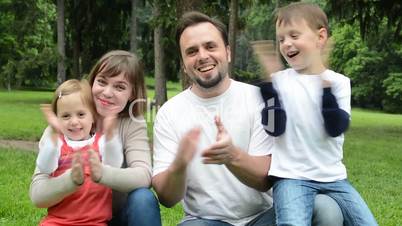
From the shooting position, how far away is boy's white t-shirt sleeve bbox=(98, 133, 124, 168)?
3090mm

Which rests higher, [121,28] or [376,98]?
[121,28]

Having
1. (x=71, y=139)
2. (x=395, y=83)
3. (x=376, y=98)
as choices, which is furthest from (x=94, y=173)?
(x=376, y=98)

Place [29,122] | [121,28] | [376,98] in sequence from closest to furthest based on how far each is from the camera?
[29,122] → [121,28] → [376,98]

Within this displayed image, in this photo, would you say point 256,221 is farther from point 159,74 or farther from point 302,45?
point 159,74

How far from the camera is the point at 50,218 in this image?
10.8 feet

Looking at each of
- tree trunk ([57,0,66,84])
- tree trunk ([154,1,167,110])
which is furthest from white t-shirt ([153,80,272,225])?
tree trunk ([57,0,66,84])

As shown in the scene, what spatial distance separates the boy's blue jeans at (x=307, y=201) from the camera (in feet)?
10.2

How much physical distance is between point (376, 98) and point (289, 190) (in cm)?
5477

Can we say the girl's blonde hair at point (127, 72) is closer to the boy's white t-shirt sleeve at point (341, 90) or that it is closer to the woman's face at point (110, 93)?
the woman's face at point (110, 93)

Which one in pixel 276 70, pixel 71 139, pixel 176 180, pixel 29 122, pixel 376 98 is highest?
pixel 276 70

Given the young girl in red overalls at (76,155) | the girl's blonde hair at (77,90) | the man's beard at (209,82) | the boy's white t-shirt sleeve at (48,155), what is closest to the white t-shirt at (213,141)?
the man's beard at (209,82)

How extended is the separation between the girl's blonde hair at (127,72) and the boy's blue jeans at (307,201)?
0.88 metres

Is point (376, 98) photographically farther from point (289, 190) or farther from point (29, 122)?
point (289, 190)

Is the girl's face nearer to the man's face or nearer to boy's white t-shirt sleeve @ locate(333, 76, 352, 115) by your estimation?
the man's face
